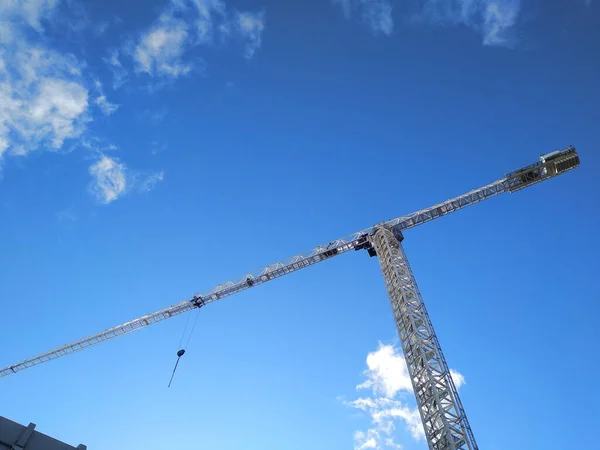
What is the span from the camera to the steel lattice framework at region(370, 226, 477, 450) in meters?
24.4

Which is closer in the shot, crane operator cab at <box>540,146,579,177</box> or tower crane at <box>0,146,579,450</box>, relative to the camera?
tower crane at <box>0,146,579,450</box>

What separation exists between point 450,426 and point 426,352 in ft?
16.6

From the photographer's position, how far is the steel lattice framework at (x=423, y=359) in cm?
2438

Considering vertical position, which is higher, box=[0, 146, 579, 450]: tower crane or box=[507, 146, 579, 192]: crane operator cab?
box=[507, 146, 579, 192]: crane operator cab

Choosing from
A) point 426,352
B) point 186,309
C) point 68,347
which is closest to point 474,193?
point 426,352

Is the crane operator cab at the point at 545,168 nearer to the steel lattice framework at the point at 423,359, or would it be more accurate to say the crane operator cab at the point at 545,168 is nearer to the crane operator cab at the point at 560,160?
the crane operator cab at the point at 560,160

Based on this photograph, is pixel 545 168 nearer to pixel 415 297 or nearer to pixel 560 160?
pixel 560 160

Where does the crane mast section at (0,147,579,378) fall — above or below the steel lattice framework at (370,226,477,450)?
above

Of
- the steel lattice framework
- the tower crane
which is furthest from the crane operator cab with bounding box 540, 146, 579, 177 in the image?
the steel lattice framework

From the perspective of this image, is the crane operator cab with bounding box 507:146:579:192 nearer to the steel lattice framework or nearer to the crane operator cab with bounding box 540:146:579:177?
the crane operator cab with bounding box 540:146:579:177

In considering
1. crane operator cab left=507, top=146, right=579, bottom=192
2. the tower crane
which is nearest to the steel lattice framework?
the tower crane

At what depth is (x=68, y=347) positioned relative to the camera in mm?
55906

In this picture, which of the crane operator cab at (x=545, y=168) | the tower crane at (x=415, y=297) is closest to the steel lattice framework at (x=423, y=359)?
the tower crane at (x=415, y=297)

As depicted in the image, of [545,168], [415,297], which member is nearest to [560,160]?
[545,168]
